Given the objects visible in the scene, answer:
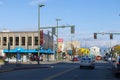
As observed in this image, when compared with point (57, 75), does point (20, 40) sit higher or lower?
higher

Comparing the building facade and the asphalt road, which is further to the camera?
the building facade

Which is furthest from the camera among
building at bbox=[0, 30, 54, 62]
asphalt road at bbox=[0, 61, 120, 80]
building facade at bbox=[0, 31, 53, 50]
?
building facade at bbox=[0, 31, 53, 50]

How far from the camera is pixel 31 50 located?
373ft

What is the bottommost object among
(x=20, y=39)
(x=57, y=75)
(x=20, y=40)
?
(x=57, y=75)

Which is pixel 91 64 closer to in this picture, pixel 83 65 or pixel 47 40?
pixel 83 65

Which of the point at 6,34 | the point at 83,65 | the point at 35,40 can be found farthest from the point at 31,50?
the point at 83,65

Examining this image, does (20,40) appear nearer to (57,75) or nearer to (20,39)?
(20,39)

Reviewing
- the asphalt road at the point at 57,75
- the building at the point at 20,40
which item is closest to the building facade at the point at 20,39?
the building at the point at 20,40

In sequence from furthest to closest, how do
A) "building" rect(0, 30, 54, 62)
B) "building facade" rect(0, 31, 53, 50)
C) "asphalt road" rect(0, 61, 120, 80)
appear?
"building facade" rect(0, 31, 53, 50)
"building" rect(0, 30, 54, 62)
"asphalt road" rect(0, 61, 120, 80)

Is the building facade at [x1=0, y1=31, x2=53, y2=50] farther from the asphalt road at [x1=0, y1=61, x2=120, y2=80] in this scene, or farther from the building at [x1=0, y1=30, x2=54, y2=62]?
the asphalt road at [x1=0, y1=61, x2=120, y2=80]

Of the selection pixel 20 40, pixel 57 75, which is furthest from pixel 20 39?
pixel 57 75

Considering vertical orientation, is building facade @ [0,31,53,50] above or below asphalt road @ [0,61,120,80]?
above

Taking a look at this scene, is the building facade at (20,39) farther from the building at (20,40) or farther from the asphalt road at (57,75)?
the asphalt road at (57,75)

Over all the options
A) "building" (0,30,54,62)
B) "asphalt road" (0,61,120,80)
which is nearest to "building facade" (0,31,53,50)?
"building" (0,30,54,62)
